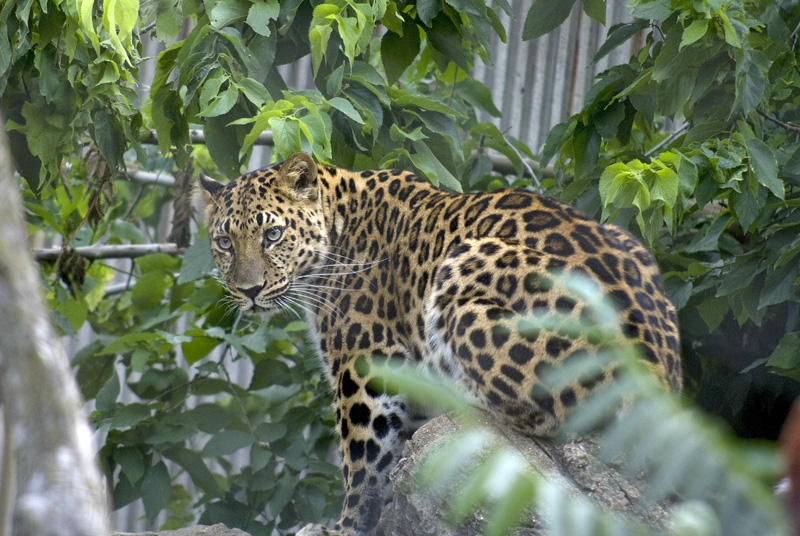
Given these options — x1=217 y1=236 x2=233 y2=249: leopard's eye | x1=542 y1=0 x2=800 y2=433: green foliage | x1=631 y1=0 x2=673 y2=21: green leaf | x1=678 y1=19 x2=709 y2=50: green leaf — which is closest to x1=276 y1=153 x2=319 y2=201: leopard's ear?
x1=217 y1=236 x2=233 y2=249: leopard's eye

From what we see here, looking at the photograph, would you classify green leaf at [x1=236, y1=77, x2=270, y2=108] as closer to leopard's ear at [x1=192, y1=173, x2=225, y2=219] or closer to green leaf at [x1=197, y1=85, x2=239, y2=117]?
green leaf at [x1=197, y1=85, x2=239, y2=117]

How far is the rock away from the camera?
132 inches

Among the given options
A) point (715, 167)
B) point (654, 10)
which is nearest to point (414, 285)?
point (715, 167)

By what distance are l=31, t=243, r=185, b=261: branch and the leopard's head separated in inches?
82.6

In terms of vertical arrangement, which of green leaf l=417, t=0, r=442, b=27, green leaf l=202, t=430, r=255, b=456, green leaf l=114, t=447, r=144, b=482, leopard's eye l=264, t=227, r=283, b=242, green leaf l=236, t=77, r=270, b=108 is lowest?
green leaf l=114, t=447, r=144, b=482

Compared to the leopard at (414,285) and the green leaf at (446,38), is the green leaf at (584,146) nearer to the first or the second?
the leopard at (414,285)

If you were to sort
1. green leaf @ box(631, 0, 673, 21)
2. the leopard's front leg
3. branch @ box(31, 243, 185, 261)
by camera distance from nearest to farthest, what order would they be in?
green leaf @ box(631, 0, 673, 21) < the leopard's front leg < branch @ box(31, 243, 185, 261)

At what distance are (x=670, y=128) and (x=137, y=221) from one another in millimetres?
5524

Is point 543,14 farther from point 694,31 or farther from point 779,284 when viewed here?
point 779,284

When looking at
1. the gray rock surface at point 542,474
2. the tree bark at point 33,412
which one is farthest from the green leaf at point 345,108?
the tree bark at point 33,412

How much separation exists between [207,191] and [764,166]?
11.1 feet

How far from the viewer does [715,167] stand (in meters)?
4.33

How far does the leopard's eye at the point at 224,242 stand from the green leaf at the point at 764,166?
301cm

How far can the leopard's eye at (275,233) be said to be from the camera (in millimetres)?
5285
